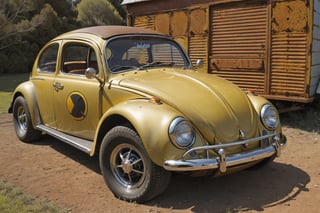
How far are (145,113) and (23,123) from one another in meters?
3.49

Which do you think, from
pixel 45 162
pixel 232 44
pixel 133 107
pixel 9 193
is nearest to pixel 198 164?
pixel 133 107

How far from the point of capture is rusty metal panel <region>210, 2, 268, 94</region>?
7734 millimetres

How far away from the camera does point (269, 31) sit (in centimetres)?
754

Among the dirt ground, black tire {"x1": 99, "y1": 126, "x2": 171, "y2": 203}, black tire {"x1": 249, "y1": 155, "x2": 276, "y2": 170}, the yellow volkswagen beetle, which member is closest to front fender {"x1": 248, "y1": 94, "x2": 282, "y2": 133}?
the yellow volkswagen beetle

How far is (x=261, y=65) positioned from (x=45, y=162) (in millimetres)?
4683

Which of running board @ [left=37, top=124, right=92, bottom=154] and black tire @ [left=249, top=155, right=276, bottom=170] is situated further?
running board @ [left=37, top=124, right=92, bottom=154]

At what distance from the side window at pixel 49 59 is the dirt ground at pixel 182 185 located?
1.30 meters

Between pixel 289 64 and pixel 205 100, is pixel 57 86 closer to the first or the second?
pixel 205 100

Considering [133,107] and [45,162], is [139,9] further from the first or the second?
[133,107]

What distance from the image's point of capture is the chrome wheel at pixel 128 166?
13.1 feet

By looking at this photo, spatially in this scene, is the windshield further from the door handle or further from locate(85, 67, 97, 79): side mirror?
the door handle

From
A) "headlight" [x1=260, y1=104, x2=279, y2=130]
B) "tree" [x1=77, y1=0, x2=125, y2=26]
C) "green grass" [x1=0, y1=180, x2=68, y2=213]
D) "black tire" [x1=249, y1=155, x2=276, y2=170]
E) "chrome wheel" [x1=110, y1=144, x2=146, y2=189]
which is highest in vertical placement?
"tree" [x1=77, y1=0, x2=125, y2=26]

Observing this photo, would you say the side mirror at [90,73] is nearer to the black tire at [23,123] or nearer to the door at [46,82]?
the door at [46,82]

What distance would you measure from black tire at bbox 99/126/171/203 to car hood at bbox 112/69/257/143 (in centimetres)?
57
